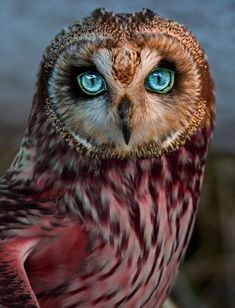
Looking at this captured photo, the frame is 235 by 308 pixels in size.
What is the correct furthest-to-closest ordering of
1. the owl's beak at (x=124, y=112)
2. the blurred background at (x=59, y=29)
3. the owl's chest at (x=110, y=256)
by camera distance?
the blurred background at (x=59, y=29) → the owl's chest at (x=110, y=256) → the owl's beak at (x=124, y=112)

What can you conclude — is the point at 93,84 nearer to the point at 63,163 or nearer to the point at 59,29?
the point at 63,163

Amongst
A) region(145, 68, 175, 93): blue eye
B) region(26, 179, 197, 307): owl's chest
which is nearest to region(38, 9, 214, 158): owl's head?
region(145, 68, 175, 93): blue eye

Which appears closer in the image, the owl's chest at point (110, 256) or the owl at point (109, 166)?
the owl at point (109, 166)

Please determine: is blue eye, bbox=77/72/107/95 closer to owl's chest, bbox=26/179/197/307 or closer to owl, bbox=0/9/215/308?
owl, bbox=0/9/215/308

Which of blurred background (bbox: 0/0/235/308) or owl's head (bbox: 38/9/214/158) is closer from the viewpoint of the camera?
owl's head (bbox: 38/9/214/158)

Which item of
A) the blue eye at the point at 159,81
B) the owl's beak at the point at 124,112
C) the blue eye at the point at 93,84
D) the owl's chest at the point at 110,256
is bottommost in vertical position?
the owl's chest at the point at 110,256

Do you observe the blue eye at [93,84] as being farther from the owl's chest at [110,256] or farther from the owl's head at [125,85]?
the owl's chest at [110,256]

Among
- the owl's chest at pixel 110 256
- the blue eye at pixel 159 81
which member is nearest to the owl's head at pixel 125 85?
the blue eye at pixel 159 81
